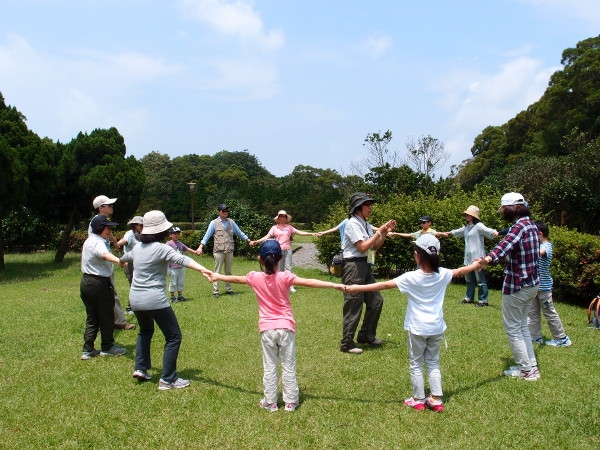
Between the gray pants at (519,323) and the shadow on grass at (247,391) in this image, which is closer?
the shadow on grass at (247,391)

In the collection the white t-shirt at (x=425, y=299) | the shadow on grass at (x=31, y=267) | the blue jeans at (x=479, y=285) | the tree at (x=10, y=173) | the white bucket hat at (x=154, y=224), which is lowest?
the shadow on grass at (x=31, y=267)

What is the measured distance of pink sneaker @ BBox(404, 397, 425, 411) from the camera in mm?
4523

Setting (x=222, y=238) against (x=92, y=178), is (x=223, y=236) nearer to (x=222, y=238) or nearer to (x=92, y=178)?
(x=222, y=238)

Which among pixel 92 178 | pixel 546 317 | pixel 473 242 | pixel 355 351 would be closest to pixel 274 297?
pixel 355 351

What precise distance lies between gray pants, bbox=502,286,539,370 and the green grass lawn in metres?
0.28

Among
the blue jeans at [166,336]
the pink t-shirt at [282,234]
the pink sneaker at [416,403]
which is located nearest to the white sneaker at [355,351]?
the pink sneaker at [416,403]

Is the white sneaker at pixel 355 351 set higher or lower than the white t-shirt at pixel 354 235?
lower

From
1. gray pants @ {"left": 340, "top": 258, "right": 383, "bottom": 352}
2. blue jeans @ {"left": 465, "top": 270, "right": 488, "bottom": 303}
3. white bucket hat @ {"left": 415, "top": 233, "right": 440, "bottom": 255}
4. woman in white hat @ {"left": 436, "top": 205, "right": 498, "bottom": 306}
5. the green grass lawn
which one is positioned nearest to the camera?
the green grass lawn

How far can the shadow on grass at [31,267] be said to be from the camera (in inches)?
624

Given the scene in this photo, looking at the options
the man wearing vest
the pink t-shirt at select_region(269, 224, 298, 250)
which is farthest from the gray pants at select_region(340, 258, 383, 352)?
the man wearing vest

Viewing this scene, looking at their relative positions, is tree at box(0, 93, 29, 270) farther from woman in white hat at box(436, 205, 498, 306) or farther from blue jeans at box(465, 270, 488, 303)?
blue jeans at box(465, 270, 488, 303)

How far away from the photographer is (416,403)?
4566 mm

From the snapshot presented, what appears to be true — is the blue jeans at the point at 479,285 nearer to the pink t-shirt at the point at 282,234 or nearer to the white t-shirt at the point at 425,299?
the pink t-shirt at the point at 282,234

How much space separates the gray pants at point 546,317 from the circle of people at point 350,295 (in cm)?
1
